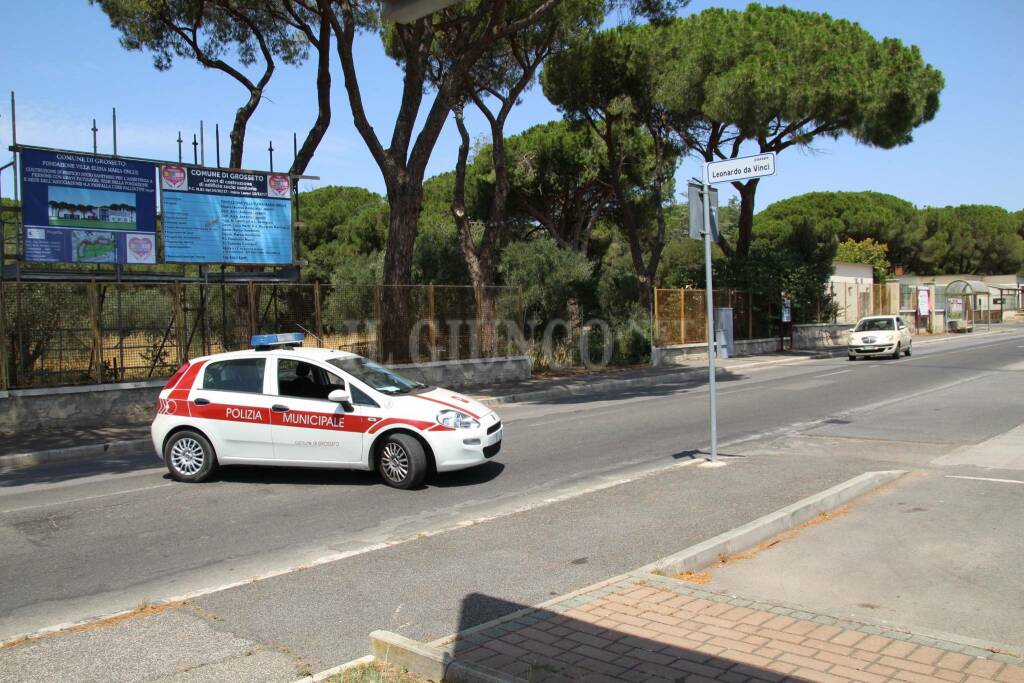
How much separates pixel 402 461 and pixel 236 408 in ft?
6.91

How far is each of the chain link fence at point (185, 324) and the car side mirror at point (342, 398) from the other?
8.48m

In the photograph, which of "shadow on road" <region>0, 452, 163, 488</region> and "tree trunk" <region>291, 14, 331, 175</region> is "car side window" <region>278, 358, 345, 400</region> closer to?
"shadow on road" <region>0, 452, 163, 488</region>

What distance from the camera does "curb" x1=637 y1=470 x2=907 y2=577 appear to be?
5.59 meters

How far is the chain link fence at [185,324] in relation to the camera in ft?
47.7

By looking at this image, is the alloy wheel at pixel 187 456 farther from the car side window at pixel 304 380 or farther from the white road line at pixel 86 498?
the car side window at pixel 304 380

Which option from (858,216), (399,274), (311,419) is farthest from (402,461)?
(858,216)

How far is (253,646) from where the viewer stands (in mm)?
4641

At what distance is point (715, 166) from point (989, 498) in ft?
14.3

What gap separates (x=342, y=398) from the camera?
8.83 m

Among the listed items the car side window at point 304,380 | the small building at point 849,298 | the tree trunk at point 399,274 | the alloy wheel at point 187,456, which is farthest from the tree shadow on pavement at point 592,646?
the small building at point 849,298

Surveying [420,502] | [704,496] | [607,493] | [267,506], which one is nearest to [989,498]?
[704,496]

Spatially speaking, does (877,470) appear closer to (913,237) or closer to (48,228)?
(48,228)

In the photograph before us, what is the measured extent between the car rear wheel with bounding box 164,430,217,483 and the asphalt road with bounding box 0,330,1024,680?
29cm

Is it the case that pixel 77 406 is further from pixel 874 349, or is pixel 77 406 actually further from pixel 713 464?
pixel 874 349
